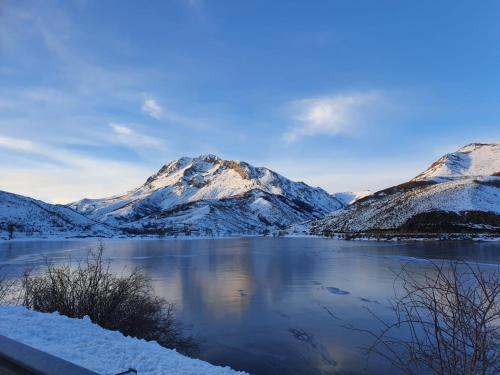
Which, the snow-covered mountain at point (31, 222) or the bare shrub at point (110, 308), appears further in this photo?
the snow-covered mountain at point (31, 222)

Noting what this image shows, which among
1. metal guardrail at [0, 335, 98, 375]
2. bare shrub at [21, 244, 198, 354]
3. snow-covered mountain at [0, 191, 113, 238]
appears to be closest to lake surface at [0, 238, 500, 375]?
bare shrub at [21, 244, 198, 354]

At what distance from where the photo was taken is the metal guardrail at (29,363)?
351 centimetres

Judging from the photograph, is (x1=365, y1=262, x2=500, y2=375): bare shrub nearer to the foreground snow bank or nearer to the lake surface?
the lake surface

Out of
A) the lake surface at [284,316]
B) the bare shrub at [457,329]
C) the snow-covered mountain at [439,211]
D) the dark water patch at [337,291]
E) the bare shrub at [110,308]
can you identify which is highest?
the snow-covered mountain at [439,211]

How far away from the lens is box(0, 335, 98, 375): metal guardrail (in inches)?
138

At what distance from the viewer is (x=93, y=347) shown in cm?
846

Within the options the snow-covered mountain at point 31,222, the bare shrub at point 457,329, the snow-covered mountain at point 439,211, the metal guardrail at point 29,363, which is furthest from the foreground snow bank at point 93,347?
the snow-covered mountain at point 31,222

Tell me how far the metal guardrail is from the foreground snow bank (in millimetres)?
2695

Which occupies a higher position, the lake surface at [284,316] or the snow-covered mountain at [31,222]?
the snow-covered mountain at [31,222]

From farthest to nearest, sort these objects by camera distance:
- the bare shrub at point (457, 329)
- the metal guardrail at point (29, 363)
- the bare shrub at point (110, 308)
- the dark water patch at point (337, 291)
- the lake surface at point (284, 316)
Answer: the dark water patch at point (337, 291) → the bare shrub at point (110, 308) → the lake surface at point (284, 316) → the bare shrub at point (457, 329) → the metal guardrail at point (29, 363)

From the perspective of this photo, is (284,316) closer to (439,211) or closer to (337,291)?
(337,291)

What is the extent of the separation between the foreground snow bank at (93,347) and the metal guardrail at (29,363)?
269 cm

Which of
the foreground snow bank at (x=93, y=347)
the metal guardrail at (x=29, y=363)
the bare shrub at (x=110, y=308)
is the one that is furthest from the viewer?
the bare shrub at (x=110, y=308)

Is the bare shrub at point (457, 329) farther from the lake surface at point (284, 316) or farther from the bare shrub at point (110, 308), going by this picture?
the bare shrub at point (110, 308)
